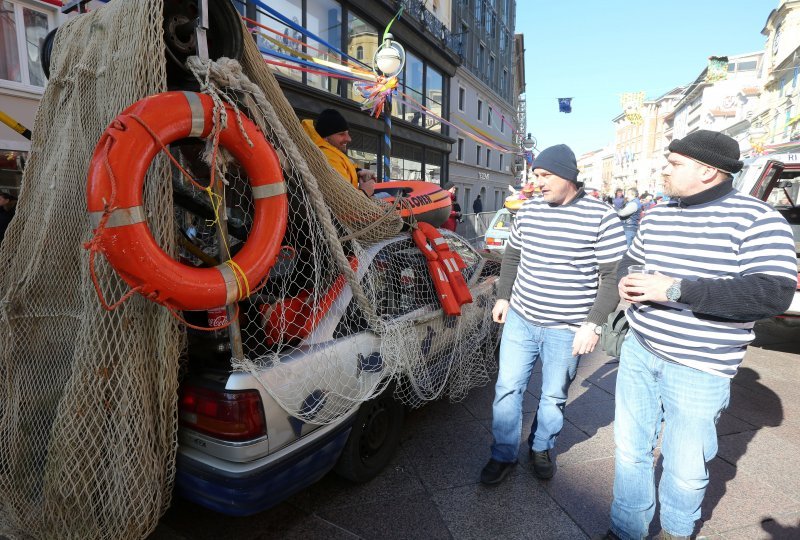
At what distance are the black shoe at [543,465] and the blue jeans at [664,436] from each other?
1.95 feet

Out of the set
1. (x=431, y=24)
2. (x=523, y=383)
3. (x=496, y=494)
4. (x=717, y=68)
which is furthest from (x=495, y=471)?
(x=431, y=24)

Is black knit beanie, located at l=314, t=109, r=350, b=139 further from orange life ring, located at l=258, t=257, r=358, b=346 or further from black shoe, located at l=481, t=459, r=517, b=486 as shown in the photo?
black shoe, located at l=481, t=459, r=517, b=486

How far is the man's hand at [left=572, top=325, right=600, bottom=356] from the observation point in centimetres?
246

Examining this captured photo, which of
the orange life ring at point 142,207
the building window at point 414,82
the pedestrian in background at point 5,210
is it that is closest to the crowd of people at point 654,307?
the orange life ring at point 142,207

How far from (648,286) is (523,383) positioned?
120 centimetres

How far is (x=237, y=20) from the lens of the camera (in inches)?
91.7

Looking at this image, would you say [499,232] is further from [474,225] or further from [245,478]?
[245,478]

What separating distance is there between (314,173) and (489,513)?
2.21 m

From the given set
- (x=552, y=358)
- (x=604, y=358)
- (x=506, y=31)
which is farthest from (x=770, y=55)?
(x=552, y=358)

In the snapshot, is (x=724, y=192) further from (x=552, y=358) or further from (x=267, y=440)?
(x=267, y=440)

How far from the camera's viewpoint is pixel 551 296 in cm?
265

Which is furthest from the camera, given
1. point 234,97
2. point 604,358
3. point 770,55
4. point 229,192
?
point 770,55

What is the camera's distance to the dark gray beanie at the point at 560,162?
99.3 inches

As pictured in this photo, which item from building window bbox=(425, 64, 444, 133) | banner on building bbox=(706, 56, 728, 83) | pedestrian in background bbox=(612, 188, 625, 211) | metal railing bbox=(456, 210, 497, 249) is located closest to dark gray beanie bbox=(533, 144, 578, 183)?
metal railing bbox=(456, 210, 497, 249)
